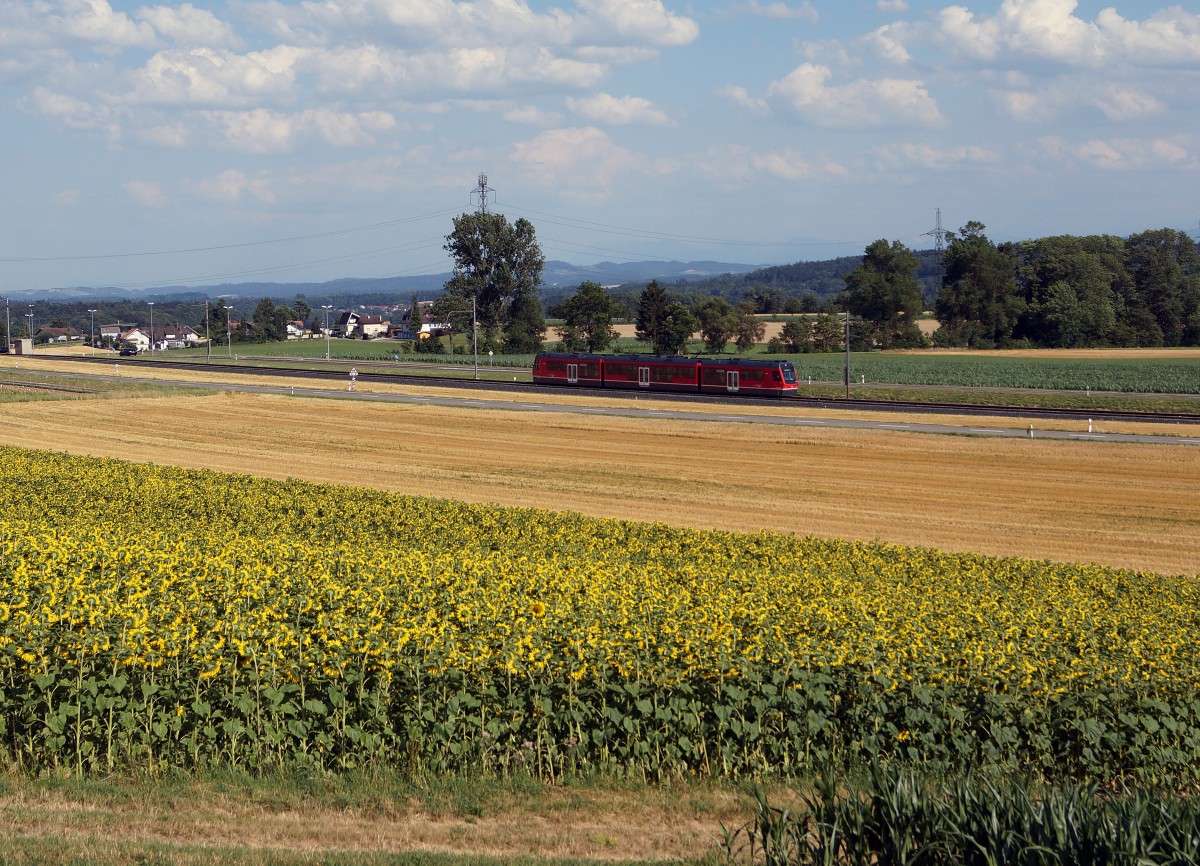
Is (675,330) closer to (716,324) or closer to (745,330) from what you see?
(716,324)

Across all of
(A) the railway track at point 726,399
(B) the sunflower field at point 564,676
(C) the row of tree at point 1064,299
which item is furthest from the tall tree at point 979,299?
(B) the sunflower field at point 564,676

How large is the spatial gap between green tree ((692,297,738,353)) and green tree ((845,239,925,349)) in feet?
56.8

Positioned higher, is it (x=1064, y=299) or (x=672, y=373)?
(x=1064, y=299)

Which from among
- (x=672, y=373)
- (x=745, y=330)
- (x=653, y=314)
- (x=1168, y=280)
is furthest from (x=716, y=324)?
(x=672, y=373)

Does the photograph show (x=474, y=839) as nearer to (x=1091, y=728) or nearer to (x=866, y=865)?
(x=866, y=865)

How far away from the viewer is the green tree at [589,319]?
130 metres

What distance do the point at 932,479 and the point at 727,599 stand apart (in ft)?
85.7

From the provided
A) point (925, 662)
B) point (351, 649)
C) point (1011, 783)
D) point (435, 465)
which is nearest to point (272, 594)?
point (351, 649)

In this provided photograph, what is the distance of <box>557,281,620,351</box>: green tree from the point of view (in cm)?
13038

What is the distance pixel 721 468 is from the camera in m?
42.2

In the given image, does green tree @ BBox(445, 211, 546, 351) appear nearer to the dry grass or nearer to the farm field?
the farm field

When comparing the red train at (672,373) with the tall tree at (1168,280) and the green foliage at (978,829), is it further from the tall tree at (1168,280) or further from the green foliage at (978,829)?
the tall tree at (1168,280)

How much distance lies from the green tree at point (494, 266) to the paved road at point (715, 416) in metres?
77.4

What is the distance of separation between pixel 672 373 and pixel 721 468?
34.4 meters
